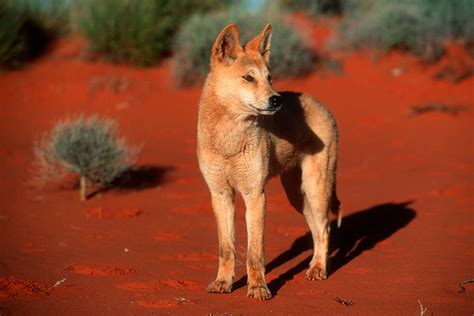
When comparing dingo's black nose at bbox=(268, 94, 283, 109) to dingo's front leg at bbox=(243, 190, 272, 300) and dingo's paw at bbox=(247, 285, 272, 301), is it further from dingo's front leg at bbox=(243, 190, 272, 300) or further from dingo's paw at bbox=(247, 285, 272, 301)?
dingo's paw at bbox=(247, 285, 272, 301)

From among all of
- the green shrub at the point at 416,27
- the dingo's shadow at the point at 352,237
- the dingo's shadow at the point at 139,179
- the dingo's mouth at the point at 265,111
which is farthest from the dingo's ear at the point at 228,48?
the green shrub at the point at 416,27

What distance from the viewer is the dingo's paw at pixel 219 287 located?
20.8 feet

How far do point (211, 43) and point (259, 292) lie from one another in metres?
15.4

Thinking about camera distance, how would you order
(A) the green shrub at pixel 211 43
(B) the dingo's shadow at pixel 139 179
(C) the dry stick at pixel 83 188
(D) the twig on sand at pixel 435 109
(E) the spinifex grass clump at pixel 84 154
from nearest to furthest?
(C) the dry stick at pixel 83 188
(E) the spinifex grass clump at pixel 84 154
(B) the dingo's shadow at pixel 139 179
(D) the twig on sand at pixel 435 109
(A) the green shrub at pixel 211 43

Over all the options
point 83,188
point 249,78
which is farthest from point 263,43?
point 83,188

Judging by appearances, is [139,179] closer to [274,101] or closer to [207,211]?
[207,211]

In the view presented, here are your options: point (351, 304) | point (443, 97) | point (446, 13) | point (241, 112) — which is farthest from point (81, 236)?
point (446, 13)

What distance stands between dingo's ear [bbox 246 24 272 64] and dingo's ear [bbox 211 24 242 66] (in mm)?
229

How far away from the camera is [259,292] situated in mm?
6176

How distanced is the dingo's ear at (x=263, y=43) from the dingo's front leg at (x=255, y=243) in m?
1.35

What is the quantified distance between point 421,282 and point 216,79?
9.13 ft

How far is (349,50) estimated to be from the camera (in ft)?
70.2

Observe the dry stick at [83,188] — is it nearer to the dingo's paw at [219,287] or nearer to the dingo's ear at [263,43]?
the dingo's ear at [263,43]

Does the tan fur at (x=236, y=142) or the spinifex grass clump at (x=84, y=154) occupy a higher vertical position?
the tan fur at (x=236, y=142)
